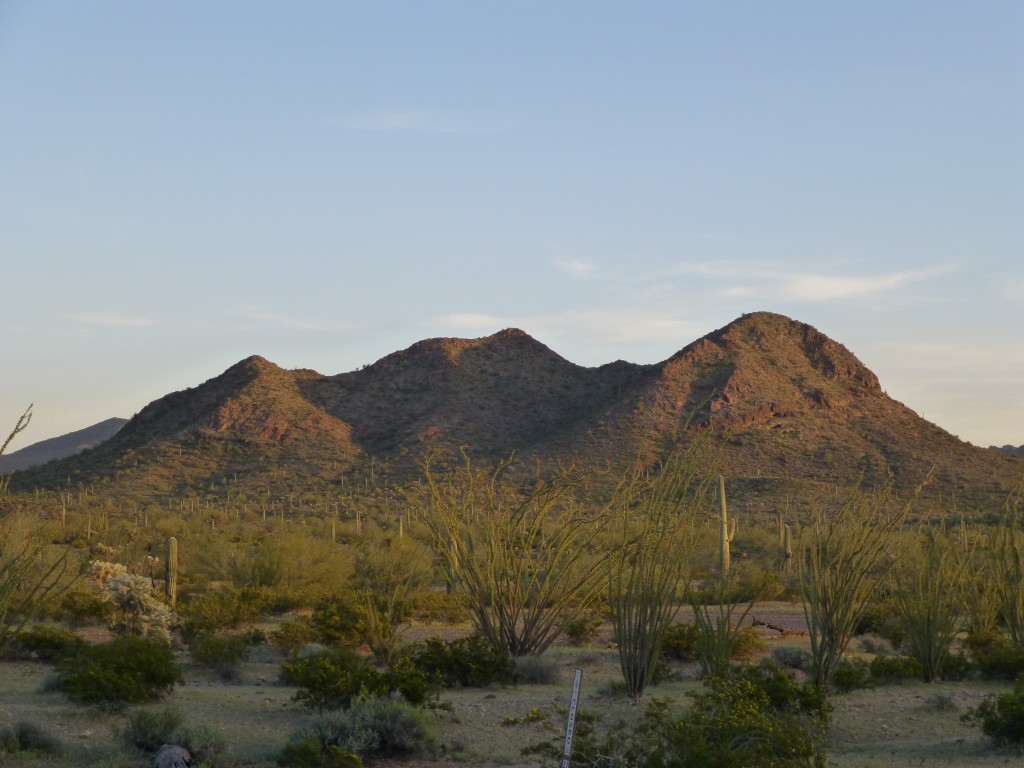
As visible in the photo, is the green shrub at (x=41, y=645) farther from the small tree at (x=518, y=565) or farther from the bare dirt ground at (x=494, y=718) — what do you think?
the small tree at (x=518, y=565)

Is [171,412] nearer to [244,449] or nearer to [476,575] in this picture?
[244,449]

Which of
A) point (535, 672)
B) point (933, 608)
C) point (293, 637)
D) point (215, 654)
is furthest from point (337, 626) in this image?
point (933, 608)

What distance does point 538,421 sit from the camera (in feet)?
219

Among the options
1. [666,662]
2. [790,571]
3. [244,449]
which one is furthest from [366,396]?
[666,662]

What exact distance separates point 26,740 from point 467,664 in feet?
15.3

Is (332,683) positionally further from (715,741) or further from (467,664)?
(715,741)

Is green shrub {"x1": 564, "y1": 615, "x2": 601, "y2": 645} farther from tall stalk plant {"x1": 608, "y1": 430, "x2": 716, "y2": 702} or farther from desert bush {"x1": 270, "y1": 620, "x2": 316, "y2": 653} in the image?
tall stalk plant {"x1": 608, "y1": 430, "x2": 716, "y2": 702}

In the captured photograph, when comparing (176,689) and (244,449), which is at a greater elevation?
(244,449)

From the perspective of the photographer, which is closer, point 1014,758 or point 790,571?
point 1014,758

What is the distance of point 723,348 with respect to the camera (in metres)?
69.4

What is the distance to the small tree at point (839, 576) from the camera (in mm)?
11586

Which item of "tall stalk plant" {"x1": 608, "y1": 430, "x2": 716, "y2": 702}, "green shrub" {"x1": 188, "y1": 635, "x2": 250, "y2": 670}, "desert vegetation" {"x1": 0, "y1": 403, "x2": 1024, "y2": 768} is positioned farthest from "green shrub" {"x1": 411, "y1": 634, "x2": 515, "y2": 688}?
"green shrub" {"x1": 188, "y1": 635, "x2": 250, "y2": 670}

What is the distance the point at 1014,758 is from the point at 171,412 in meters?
65.9

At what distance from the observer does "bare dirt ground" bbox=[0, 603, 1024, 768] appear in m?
9.12
